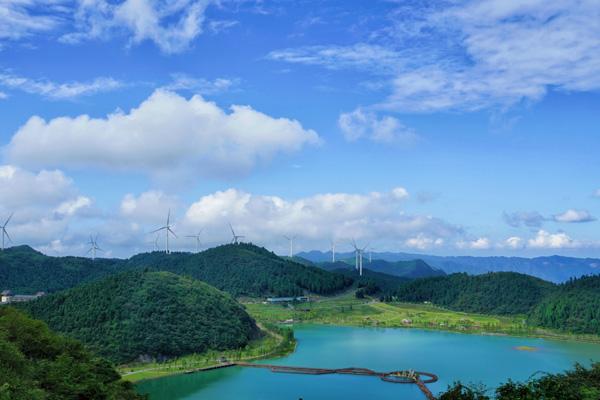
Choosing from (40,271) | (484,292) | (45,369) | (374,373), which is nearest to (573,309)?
(484,292)

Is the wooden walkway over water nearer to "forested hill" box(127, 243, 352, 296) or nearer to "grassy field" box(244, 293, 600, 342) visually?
"grassy field" box(244, 293, 600, 342)

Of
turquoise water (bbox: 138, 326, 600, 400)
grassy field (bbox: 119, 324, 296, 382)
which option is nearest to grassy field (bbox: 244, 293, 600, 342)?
turquoise water (bbox: 138, 326, 600, 400)

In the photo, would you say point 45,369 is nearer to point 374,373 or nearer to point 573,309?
point 374,373

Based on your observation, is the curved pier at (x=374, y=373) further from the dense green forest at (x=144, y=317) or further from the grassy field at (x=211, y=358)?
the dense green forest at (x=144, y=317)

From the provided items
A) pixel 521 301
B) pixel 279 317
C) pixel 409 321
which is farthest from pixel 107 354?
pixel 521 301

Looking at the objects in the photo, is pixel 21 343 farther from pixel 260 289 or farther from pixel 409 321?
pixel 260 289

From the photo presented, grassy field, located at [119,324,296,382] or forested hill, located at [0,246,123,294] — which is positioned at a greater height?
forested hill, located at [0,246,123,294]

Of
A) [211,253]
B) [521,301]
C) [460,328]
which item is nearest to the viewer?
[460,328]
